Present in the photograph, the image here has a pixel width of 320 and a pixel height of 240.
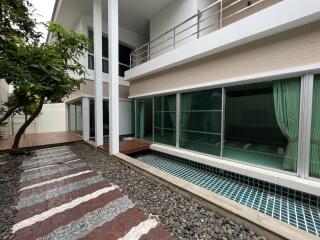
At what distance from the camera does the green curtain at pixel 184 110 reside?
16.8 ft

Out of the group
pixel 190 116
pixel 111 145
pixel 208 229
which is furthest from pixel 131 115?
pixel 208 229

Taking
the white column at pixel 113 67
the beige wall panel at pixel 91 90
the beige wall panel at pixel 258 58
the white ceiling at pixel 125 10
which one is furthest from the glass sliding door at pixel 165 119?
the white ceiling at pixel 125 10

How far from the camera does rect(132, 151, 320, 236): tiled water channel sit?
247cm

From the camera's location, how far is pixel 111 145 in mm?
5070

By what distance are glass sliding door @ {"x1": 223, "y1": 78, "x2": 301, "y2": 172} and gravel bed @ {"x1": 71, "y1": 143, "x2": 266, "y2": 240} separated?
2123 millimetres

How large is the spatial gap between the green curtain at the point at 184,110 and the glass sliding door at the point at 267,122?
1.20m

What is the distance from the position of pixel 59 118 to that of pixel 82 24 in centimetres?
790

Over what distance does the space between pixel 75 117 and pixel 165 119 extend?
20.9 feet

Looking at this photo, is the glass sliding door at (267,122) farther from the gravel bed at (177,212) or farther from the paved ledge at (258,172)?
the gravel bed at (177,212)

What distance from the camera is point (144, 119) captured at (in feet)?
23.5

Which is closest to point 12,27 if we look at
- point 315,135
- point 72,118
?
point 315,135

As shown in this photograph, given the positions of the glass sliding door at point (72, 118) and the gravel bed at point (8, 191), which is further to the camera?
the glass sliding door at point (72, 118)

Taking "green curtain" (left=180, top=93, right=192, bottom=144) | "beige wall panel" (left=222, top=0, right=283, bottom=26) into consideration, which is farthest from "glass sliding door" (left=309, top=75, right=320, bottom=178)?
"beige wall panel" (left=222, top=0, right=283, bottom=26)

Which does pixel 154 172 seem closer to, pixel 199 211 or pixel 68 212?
pixel 199 211
